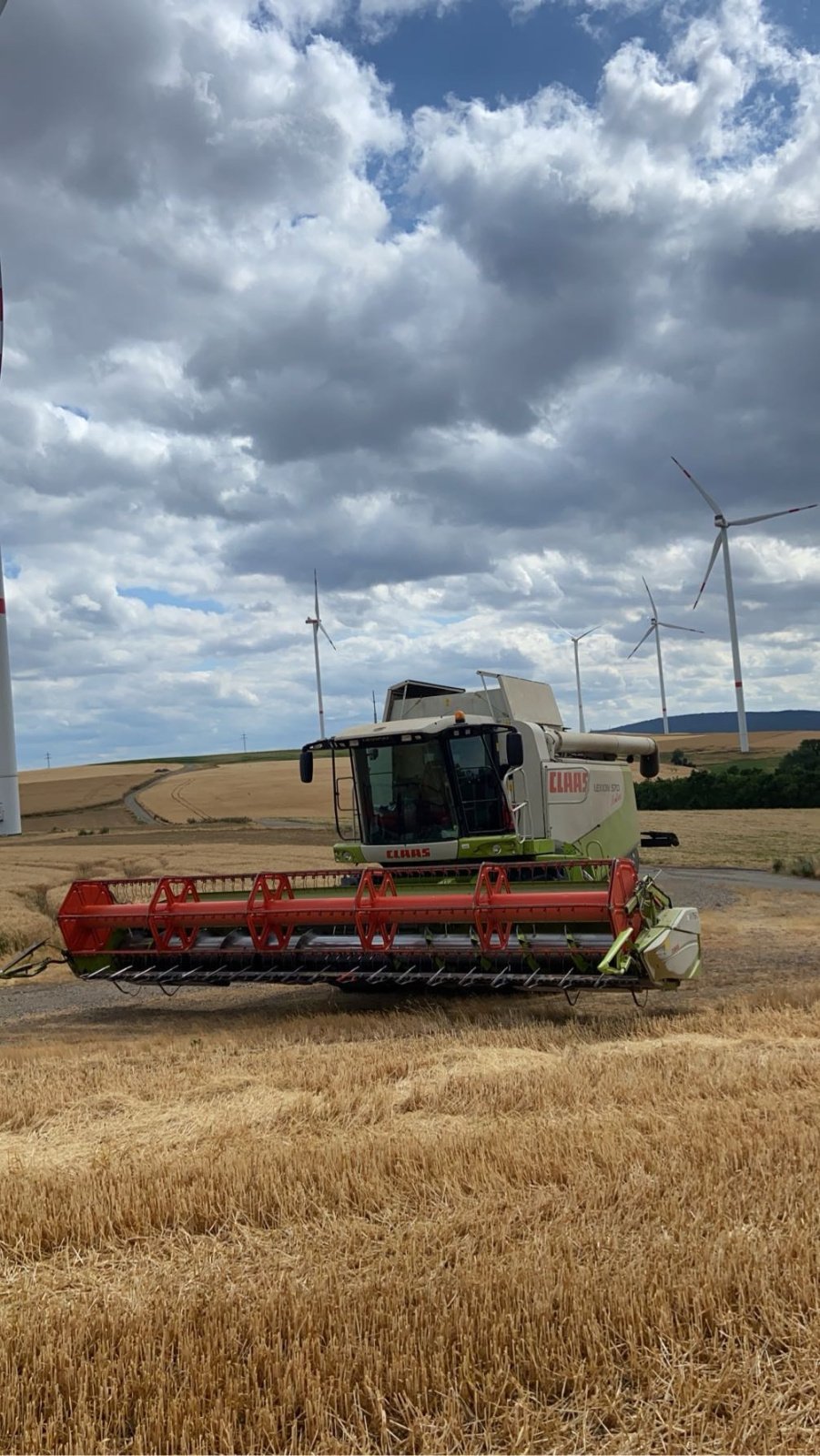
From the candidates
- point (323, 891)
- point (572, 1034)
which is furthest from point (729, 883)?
point (572, 1034)

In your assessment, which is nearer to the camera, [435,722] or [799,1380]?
[799,1380]

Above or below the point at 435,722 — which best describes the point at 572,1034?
below

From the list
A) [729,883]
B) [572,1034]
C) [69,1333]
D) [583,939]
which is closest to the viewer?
[69,1333]

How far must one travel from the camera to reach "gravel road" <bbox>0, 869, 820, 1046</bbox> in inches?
513

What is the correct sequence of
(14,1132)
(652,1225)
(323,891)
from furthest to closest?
(323,891), (14,1132), (652,1225)

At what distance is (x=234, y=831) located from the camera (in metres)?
50.3

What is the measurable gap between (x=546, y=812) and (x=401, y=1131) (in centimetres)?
870

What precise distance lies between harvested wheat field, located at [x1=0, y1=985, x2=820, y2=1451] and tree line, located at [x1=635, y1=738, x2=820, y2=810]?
49710 millimetres

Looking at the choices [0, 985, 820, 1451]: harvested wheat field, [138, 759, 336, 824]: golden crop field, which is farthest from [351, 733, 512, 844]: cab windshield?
[138, 759, 336, 824]: golden crop field

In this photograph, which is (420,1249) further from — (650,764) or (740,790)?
(740,790)

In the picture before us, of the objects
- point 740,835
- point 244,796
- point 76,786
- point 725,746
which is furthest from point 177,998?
point 725,746

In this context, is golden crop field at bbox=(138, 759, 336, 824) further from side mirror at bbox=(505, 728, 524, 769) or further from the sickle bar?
side mirror at bbox=(505, 728, 524, 769)

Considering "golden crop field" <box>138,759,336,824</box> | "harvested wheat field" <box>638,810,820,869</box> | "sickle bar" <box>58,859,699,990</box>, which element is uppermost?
"golden crop field" <box>138,759,336,824</box>

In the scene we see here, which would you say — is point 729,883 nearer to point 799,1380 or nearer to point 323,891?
point 323,891
